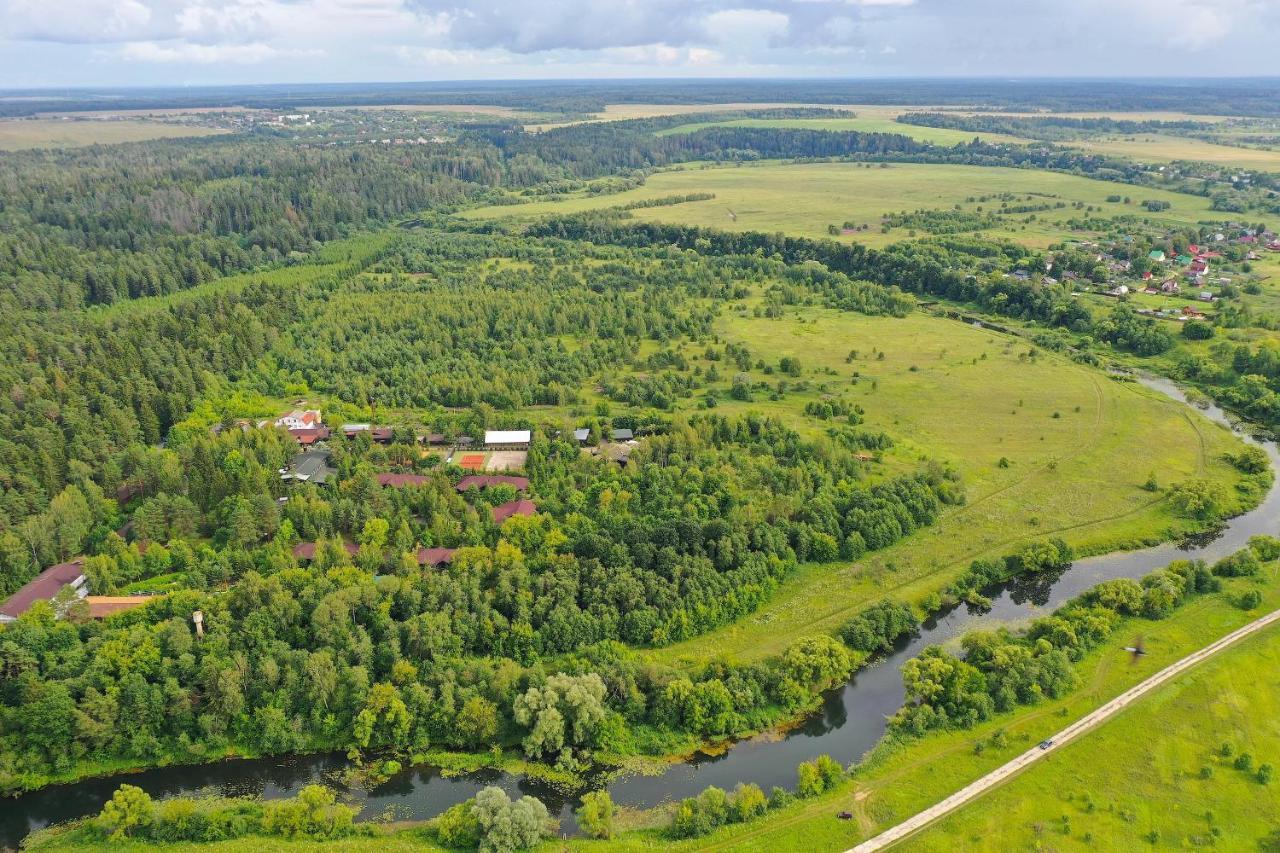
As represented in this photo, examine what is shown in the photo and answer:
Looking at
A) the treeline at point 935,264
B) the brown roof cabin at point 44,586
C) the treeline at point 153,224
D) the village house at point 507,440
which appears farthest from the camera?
the treeline at point 153,224

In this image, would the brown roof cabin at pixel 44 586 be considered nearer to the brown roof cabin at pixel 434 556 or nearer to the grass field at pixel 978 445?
the brown roof cabin at pixel 434 556

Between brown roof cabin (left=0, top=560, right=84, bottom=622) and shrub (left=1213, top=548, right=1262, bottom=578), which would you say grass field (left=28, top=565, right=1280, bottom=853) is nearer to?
shrub (left=1213, top=548, right=1262, bottom=578)

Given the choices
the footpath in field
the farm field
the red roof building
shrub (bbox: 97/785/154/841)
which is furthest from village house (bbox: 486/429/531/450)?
the footpath in field

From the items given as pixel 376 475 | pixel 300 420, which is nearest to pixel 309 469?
pixel 376 475

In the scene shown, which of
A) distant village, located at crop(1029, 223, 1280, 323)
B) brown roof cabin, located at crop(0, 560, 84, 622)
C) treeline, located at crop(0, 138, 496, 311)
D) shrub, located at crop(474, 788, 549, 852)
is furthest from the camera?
treeline, located at crop(0, 138, 496, 311)

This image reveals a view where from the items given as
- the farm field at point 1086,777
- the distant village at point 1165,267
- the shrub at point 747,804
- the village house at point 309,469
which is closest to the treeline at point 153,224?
the village house at point 309,469

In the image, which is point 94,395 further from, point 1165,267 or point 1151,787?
point 1165,267
